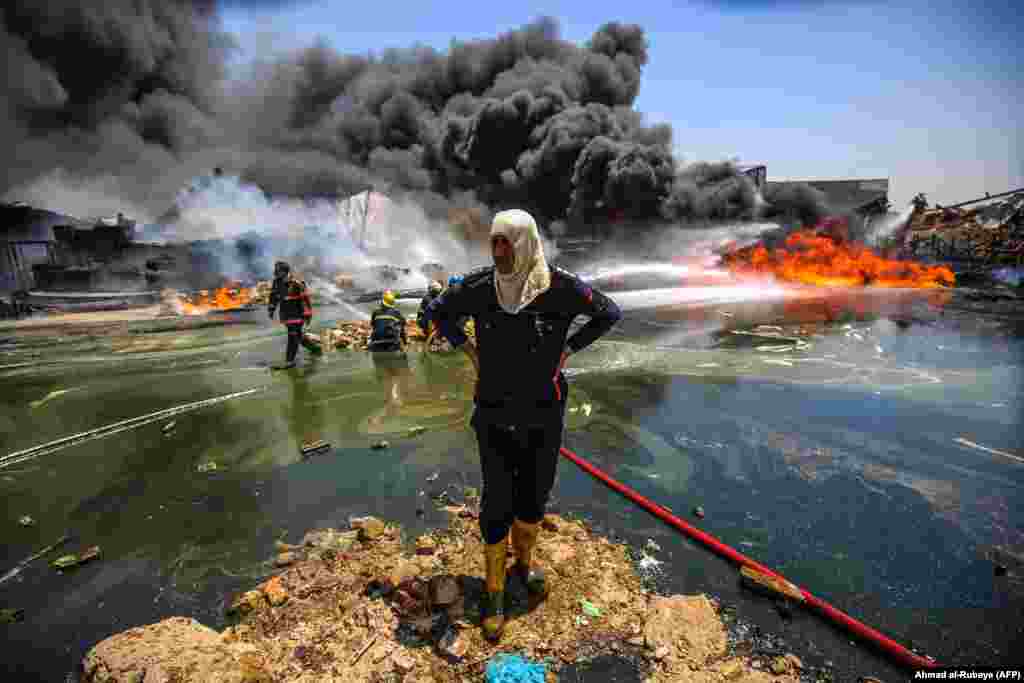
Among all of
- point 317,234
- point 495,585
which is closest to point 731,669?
point 495,585

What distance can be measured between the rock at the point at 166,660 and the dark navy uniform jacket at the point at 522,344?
154cm

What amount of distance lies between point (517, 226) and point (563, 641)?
2092 mm

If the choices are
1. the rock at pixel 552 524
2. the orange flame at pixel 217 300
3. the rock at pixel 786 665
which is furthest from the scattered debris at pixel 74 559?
the orange flame at pixel 217 300

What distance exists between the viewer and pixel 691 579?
2.87 metres

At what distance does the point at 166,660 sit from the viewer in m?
2.04

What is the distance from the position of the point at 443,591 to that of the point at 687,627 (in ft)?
4.31

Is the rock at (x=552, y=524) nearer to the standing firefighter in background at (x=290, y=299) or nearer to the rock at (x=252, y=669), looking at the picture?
the rock at (x=252, y=669)

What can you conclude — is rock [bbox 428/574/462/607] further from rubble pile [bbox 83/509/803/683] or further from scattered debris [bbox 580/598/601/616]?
scattered debris [bbox 580/598/601/616]

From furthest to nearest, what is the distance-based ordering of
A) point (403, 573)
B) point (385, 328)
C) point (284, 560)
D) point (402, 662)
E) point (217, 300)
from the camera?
1. point (217, 300)
2. point (385, 328)
3. point (284, 560)
4. point (403, 573)
5. point (402, 662)

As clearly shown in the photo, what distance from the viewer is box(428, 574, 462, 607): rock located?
103 inches

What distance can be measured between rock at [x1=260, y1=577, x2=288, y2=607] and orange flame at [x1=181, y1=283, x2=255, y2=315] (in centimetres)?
1522

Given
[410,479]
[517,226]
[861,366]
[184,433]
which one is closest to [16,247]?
[184,433]

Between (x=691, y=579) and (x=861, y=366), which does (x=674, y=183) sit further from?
(x=691, y=579)

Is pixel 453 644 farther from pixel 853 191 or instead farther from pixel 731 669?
pixel 853 191
